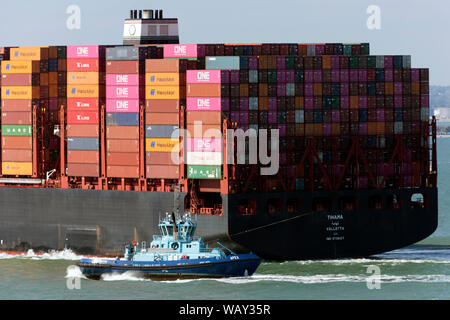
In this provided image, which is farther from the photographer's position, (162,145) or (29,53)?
(29,53)

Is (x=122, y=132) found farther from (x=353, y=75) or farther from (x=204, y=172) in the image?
(x=353, y=75)

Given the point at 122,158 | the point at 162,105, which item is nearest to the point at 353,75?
the point at 162,105

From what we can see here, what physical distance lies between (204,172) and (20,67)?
21.1 meters

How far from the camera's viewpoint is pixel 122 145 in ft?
353

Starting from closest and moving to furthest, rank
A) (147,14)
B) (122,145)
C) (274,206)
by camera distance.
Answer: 1. (274,206)
2. (122,145)
3. (147,14)

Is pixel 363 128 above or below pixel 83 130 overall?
above

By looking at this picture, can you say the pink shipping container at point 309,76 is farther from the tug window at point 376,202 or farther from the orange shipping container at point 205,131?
the tug window at point 376,202

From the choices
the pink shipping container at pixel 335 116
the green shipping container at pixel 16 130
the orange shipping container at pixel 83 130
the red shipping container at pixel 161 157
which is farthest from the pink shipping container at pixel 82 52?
the pink shipping container at pixel 335 116

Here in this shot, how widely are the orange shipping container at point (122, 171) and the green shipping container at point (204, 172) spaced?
5813 millimetres

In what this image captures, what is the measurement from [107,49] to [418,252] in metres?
28.2

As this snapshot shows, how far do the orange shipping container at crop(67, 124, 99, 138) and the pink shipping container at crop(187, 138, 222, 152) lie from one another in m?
9.90

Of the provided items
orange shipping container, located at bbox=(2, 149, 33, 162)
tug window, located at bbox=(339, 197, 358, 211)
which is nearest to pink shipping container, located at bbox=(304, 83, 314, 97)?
tug window, located at bbox=(339, 197, 358, 211)

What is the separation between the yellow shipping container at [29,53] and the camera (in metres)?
114
